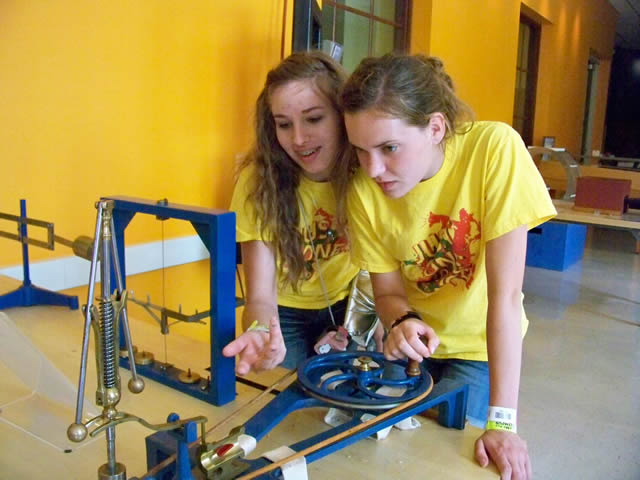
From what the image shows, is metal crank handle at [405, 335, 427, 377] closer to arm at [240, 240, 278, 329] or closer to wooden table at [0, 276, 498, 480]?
wooden table at [0, 276, 498, 480]

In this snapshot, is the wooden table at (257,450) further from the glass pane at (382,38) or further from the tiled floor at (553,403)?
the glass pane at (382,38)

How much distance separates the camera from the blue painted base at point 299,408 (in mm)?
728

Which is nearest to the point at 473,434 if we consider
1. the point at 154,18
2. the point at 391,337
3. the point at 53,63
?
the point at 391,337

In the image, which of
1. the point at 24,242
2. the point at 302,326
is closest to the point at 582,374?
the point at 302,326

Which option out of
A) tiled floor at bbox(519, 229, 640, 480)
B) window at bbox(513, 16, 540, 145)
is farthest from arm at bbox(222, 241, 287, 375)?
window at bbox(513, 16, 540, 145)

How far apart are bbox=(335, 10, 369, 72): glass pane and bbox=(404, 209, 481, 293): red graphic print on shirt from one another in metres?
2.30

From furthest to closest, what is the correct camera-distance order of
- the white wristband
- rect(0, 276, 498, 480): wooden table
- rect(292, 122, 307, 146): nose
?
rect(292, 122, 307, 146): nose < the white wristband < rect(0, 276, 498, 480): wooden table

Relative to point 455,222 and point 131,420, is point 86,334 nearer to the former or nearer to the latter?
point 131,420

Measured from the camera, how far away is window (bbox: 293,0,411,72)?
10.3ft

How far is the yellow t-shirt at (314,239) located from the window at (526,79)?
5295mm

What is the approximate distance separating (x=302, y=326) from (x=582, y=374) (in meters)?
1.76

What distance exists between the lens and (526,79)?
21.1 ft

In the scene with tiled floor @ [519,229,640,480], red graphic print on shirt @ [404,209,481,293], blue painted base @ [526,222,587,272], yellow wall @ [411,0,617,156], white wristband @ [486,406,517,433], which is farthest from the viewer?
blue painted base @ [526,222,587,272]

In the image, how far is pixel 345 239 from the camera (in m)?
1.40
